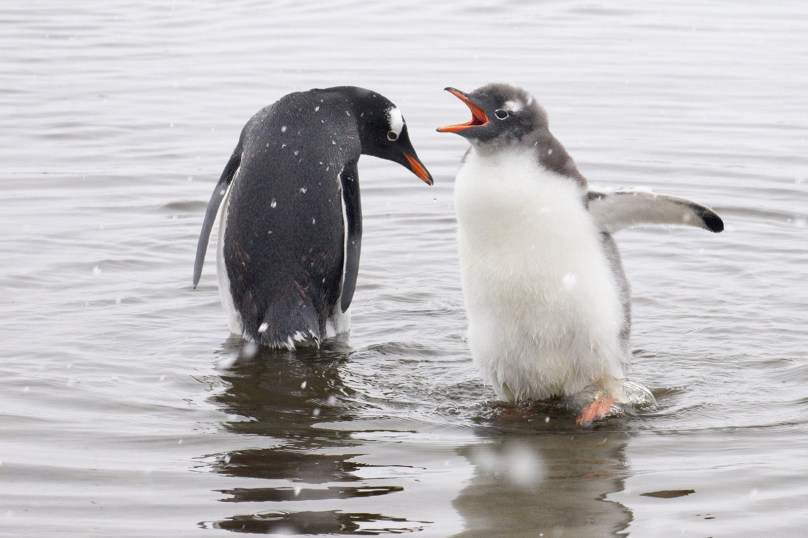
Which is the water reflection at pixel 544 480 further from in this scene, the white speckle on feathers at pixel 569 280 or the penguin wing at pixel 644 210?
the penguin wing at pixel 644 210

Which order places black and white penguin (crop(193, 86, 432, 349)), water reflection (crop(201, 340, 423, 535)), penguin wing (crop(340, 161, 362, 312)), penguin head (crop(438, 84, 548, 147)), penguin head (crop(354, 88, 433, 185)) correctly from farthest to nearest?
penguin head (crop(354, 88, 433, 185)) → penguin wing (crop(340, 161, 362, 312)) → black and white penguin (crop(193, 86, 432, 349)) → penguin head (crop(438, 84, 548, 147)) → water reflection (crop(201, 340, 423, 535))

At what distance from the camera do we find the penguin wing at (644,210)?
3383 millimetres

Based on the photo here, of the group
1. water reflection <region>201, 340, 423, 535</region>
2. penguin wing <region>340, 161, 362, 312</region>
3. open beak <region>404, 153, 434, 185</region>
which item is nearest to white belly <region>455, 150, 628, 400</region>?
water reflection <region>201, 340, 423, 535</region>

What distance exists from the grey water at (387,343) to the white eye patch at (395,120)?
792 mm

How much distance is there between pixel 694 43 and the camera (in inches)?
483

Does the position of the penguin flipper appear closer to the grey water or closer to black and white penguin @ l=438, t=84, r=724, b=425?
the grey water


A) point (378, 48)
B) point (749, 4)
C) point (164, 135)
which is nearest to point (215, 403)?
point (164, 135)

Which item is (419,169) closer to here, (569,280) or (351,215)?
(351,215)

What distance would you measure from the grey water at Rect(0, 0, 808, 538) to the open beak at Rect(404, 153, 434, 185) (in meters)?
0.58

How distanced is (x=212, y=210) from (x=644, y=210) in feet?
6.02

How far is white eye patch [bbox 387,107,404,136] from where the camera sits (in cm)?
472

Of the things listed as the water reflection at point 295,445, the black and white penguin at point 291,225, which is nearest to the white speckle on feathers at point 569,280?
the water reflection at point 295,445

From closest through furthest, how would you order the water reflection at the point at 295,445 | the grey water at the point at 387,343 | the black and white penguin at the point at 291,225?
the water reflection at the point at 295,445
the grey water at the point at 387,343
the black and white penguin at the point at 291,225

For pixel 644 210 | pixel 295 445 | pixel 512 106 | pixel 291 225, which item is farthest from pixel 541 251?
pixel 291 225
